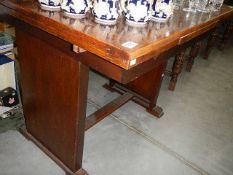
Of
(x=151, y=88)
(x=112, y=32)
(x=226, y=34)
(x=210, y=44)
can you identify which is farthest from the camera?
(x=226, y=34)

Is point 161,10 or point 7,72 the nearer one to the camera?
point 161,10

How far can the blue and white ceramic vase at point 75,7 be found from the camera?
998mm

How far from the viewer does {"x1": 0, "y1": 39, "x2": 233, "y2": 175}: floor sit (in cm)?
158

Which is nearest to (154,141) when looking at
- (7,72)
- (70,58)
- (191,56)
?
(70,58)

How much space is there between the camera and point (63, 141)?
1.38 metres

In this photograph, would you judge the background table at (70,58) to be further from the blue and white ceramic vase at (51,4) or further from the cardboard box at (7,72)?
the cardboard box at (7,72)

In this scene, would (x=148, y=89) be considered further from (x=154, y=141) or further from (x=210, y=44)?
(x=210, y=44)

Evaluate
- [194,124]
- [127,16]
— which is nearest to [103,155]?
[194,124]

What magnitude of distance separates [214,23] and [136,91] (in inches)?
39.2

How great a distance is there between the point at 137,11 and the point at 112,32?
0.45ft

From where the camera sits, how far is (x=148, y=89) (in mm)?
2092

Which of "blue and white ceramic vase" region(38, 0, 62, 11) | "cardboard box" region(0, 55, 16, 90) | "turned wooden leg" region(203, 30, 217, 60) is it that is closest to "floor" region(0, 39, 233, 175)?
"cardboard box" region(0, 55, 16, 90)

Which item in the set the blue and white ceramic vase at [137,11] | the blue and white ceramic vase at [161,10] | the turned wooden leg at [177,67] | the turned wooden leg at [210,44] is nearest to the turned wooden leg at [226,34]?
the turned wooden leg at [210,44]

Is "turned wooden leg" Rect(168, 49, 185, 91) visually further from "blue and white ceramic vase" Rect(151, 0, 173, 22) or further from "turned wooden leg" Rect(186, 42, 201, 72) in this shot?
"blue and white ceramic vase" Rect(151, 0, 173, 22)
